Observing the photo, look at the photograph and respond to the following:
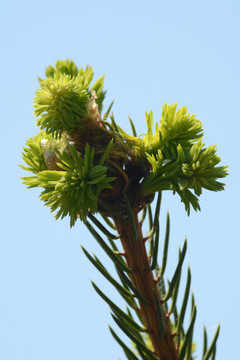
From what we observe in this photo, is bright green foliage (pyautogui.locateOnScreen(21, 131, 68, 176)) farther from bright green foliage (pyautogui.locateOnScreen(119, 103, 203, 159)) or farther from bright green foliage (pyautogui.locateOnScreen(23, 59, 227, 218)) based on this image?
bright green foliage (pyautogui.locateOnScreen(119, 103, 203, 159))

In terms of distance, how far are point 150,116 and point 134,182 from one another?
20cm

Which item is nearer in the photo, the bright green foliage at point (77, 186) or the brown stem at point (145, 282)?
the bright green foliage at point (77, 186)

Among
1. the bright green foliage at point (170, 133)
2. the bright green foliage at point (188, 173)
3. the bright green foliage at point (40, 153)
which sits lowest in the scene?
the bright green foliage at point (188, 173)

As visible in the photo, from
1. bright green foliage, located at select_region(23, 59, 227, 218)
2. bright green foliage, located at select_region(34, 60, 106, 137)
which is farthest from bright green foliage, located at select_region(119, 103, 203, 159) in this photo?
bright green foliage, located at select_region(34, 60, 106, 137)

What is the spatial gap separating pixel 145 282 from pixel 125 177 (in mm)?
327

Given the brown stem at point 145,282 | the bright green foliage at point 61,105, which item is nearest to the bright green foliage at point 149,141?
the bright green foliage at point 61,105

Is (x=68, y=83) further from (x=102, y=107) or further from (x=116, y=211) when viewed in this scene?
(x=116, y=211)

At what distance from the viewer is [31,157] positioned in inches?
54.2

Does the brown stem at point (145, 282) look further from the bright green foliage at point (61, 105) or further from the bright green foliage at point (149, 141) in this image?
the bright green foliage at point (61, 105)

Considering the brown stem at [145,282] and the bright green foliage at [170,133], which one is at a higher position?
the bright green foliage at [170,133]

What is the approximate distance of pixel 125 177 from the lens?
1.25 meters

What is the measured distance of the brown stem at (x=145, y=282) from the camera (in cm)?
133

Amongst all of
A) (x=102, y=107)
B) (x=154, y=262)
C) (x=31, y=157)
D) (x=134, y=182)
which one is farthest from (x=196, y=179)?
(x=31, y=157)

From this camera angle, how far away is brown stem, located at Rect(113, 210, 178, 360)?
1328 mm
